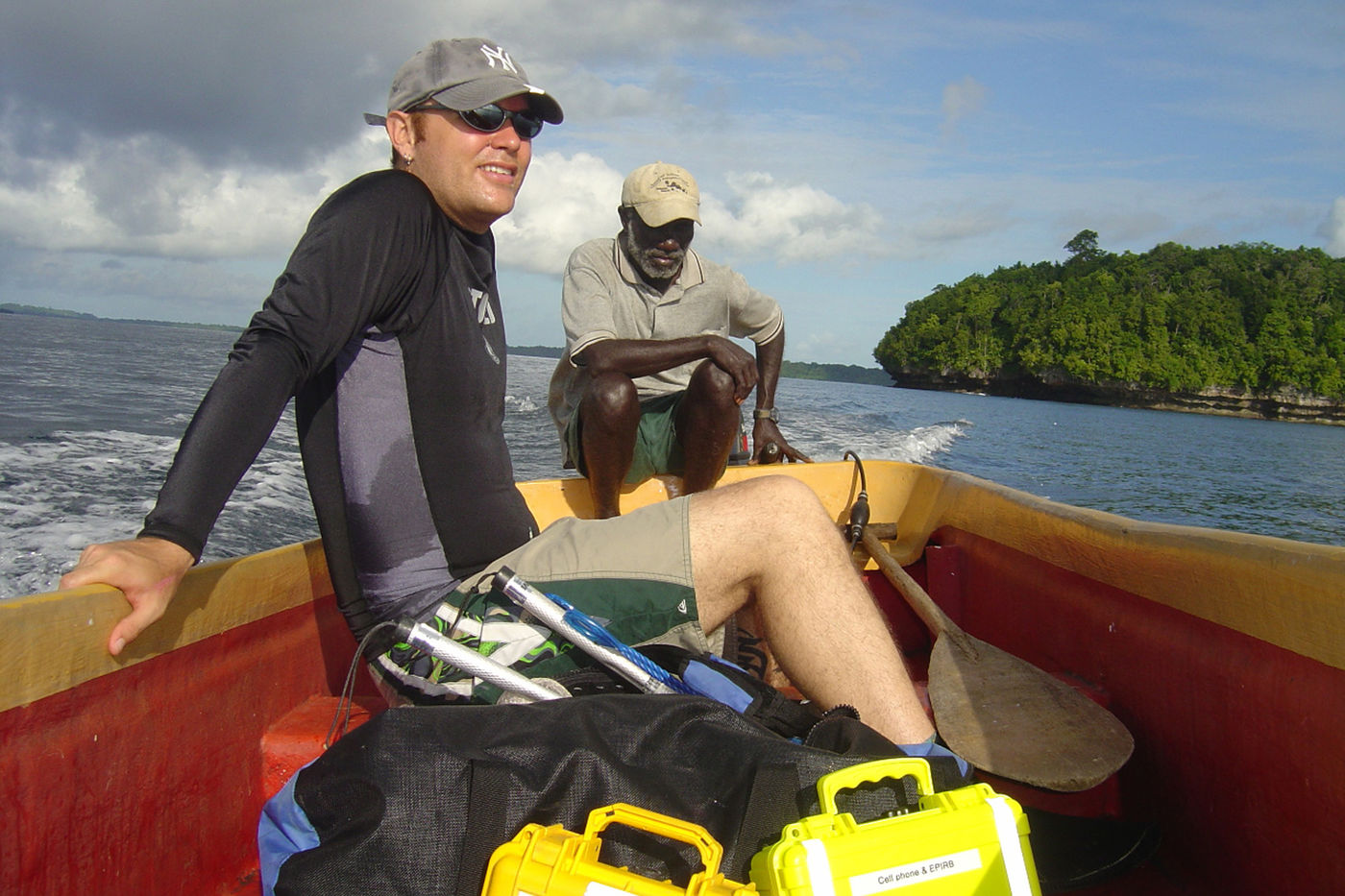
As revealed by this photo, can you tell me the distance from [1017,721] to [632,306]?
2.06m

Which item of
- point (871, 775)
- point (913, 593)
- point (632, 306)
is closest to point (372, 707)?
point (871, 775)

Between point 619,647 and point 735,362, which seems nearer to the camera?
point 619,647

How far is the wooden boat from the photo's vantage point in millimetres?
1175

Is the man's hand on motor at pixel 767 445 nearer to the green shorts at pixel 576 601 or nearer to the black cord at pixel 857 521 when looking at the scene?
the black cord at pixel 857 521

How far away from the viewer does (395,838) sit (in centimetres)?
97

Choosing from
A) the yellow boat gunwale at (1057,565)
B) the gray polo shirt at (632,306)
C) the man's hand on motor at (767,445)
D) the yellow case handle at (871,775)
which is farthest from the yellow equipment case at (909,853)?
the man's hand on motor at (767,445)

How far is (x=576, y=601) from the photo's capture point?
1536mm

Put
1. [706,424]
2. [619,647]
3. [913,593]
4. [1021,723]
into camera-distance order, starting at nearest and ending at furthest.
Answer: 1. [619,647]
2. [1021,723]
3. [913,593]
4. [706,424]

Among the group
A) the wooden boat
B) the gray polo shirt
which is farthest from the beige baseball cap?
the wooden boat

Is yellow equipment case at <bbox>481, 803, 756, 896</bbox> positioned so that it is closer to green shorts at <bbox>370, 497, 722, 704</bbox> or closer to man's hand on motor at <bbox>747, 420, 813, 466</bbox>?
green shorts at <bbox>370, 497, 722, 704</bbox>

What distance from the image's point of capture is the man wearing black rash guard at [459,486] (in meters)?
1.44

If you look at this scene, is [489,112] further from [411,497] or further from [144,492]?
[144,492]

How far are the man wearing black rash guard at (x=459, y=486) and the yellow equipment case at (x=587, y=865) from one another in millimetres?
468

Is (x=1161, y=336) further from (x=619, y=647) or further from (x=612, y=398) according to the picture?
(x=619, y=647)
